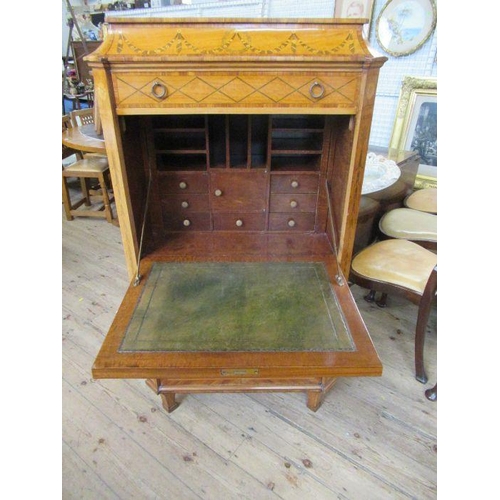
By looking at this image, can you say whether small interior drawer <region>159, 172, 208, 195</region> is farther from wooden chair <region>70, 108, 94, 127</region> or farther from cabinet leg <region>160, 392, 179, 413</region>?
wooden chair <region>70, 108, 94, 127</region>

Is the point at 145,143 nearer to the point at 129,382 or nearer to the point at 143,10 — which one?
the point at 129,382

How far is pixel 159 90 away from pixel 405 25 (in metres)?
2.92

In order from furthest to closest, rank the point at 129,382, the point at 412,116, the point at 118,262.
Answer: the point at 412,116 → the point at 118,262 → the point at 129,382

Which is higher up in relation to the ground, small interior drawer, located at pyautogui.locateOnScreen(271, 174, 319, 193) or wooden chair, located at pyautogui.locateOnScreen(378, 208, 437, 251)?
small interior drawer, located at pyautogui.locateOnScreen(271, 174, 319, 193)

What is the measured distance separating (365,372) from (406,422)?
0.68 metres

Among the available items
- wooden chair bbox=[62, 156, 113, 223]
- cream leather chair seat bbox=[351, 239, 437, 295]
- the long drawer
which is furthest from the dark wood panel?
wooden chair bbox=[62, 156, 113, 223]

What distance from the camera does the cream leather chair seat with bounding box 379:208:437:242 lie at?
205 centimetres

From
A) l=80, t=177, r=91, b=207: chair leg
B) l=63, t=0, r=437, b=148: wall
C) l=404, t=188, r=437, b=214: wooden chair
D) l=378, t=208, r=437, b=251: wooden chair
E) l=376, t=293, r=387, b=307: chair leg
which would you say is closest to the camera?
l=378, t=208, r=437, b=251: wooden chair

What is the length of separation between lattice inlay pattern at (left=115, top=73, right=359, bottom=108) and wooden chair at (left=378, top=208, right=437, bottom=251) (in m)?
1.18

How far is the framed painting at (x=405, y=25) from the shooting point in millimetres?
2941

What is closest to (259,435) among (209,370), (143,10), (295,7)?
(209,370)

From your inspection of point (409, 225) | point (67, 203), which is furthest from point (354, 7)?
point (67, 203)

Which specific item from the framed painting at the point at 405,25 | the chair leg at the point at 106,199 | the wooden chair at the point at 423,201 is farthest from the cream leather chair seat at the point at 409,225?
the chair leg at the point at 106,199

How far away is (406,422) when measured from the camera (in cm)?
148
